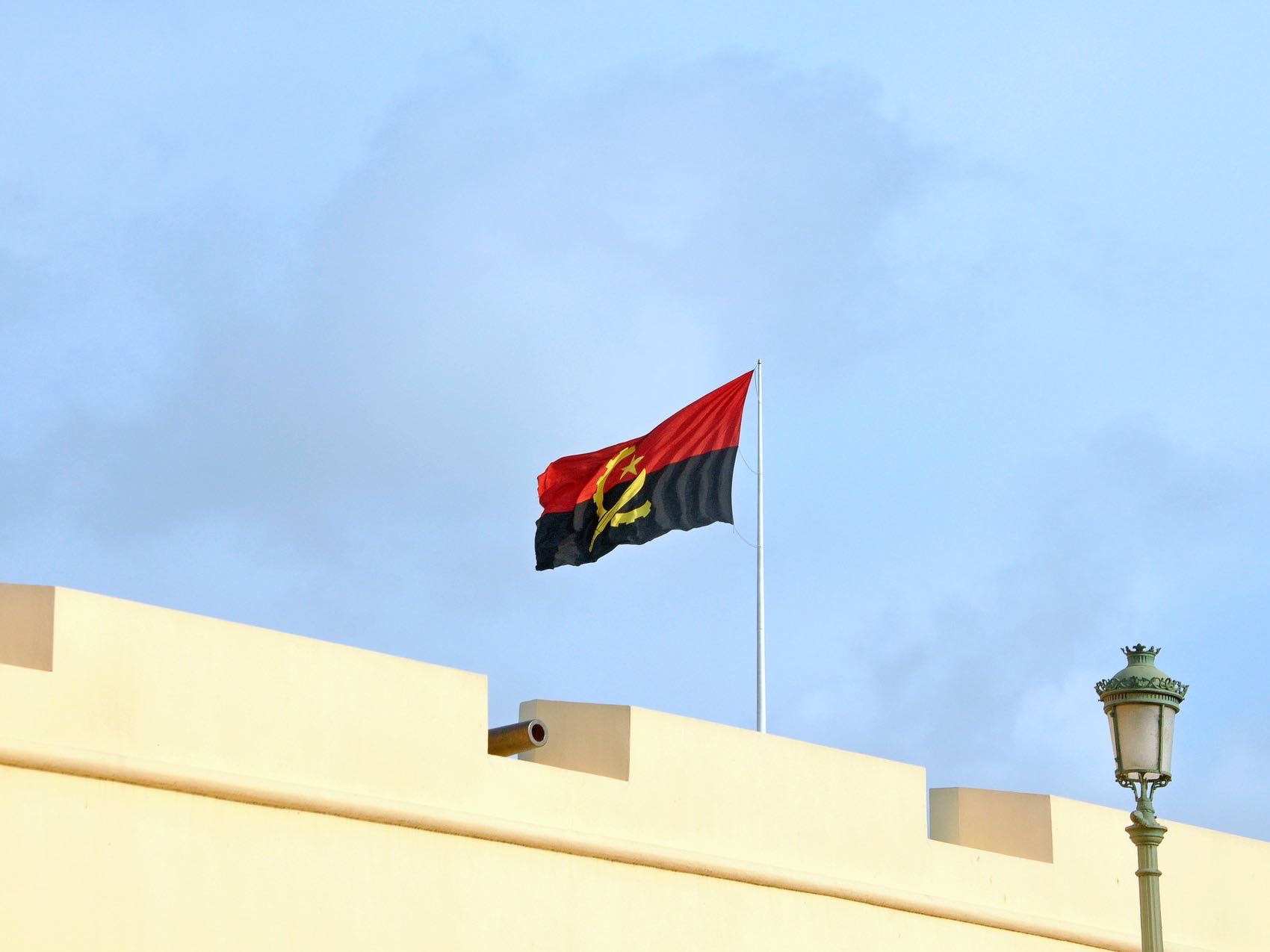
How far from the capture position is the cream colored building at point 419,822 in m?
8.02

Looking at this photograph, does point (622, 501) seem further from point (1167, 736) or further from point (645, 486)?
point (1167, 736)

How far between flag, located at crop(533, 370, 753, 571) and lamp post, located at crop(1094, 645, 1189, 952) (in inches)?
176

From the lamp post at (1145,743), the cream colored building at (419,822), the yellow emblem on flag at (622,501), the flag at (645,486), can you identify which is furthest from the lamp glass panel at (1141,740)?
the yellow emblem on flag at (622,501)

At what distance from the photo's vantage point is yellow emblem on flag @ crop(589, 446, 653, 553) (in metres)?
13.0

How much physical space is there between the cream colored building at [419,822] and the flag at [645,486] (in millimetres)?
2351

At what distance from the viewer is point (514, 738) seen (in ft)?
32.6

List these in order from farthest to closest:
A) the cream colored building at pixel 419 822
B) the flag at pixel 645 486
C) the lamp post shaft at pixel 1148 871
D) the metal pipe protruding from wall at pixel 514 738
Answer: the flag at pixel 645 486, the metal pipe protruding from wall at pixel 514 738, the lamp post shaft at pixel 1148 871, the cream colored building at pixel 419 822

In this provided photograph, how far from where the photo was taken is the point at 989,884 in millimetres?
11836

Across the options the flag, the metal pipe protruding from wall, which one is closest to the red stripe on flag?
the flag

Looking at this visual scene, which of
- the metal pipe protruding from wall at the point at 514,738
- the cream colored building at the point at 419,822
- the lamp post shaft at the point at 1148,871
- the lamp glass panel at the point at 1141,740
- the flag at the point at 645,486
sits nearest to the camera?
the cream colored building at the point at 419,822

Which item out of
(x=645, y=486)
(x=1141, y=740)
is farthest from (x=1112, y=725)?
(x=645, y=486)

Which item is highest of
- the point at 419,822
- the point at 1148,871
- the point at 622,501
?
the point at 622,501

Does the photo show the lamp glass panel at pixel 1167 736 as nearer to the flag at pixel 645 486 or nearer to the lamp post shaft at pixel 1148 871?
the lamp post shaft at pixel 1148 871

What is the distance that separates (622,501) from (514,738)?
11.1ft
